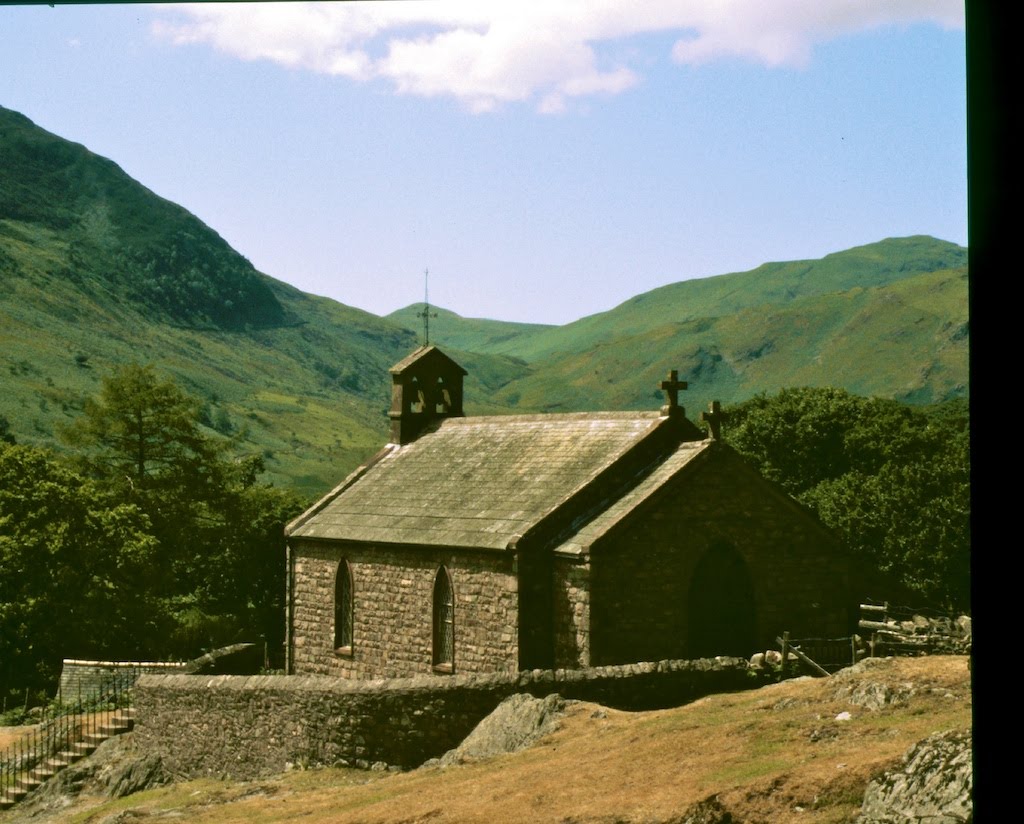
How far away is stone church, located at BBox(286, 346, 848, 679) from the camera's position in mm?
26125

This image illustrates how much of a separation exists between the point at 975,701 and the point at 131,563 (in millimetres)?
42609

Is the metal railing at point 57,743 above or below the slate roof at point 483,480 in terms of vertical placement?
below

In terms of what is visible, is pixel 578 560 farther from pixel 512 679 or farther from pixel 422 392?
pixel 422 392

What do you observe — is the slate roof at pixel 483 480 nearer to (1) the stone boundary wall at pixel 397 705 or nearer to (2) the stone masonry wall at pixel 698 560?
(2) the stone masonry wall at pixel 698 560

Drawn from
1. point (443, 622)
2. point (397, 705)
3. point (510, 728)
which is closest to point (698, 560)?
point (443, 622)

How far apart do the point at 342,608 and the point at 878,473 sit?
3078 centimetres

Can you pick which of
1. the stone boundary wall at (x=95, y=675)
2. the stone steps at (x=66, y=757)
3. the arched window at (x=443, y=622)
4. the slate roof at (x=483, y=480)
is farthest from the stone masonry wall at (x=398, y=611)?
the stone boundary wall at (x=95, y=675)

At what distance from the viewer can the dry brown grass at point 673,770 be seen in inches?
535

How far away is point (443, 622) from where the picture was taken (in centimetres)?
2869

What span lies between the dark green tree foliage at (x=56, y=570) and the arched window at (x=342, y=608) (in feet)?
43.3

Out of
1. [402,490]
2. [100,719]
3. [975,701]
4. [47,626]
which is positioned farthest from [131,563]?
[975,701]

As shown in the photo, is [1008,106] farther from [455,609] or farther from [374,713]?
[455,609]

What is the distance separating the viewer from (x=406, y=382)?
37406 millimetres

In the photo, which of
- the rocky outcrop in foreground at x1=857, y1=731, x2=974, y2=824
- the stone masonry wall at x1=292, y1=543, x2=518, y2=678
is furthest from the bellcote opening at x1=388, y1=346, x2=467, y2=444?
the rocky outcrop in foreground at x1=857, y1=731, x2=974, y2=824
